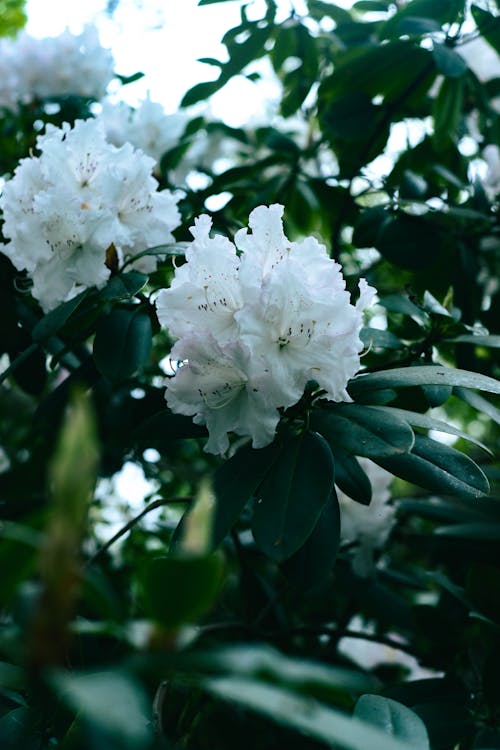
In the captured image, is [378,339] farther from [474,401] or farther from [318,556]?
[318,556]

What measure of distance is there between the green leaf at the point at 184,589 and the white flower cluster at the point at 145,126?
5.60ft

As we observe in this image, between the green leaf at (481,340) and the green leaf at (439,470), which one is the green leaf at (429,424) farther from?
the green leaf at (481,340)

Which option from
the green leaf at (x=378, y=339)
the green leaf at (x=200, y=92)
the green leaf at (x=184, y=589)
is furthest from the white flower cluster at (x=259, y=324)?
the green leaf at (x=200, y=92)

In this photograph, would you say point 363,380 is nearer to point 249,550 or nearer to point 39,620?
point 39,620

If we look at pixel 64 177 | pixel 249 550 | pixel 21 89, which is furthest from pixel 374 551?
pixel 21 89

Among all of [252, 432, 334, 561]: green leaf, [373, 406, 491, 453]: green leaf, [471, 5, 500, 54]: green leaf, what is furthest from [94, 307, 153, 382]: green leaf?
[471, 5, 500, 54]: green leaf

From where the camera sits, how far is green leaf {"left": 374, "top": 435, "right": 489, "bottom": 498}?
0.93m

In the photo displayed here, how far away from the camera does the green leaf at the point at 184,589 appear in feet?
1.26

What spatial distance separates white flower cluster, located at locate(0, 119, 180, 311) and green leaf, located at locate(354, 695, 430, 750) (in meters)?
0.73

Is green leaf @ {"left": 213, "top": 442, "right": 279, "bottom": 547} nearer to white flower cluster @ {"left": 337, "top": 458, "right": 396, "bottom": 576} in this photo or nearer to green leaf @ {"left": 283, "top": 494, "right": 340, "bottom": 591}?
green leaf @ {"left": 283, "top": 494, "right": 340, "bottom": 591}

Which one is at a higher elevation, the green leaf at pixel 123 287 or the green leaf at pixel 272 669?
the green leaf at pixel 123 287

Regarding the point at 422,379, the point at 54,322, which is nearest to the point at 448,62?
the point at 422,379

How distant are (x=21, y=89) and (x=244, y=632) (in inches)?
69.2

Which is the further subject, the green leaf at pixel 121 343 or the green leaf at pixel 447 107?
the green leaf at pixel 447 107
